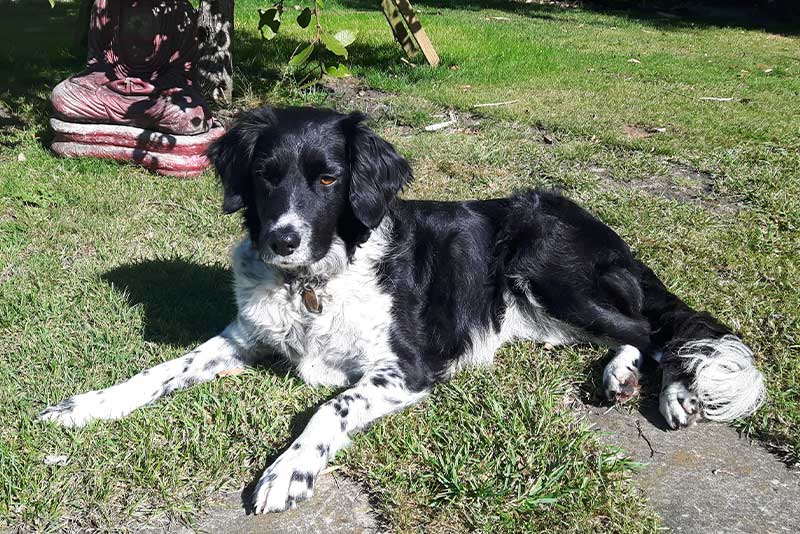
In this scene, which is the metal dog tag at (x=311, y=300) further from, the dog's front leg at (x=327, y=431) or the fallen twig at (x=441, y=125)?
the fallen twig at (x=441, y=125)

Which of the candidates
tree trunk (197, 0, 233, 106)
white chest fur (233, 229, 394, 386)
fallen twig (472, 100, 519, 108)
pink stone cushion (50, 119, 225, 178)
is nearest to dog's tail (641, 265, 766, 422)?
white chest fur (233, 229, 394, 386)

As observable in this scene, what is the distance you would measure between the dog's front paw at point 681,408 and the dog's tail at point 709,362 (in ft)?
0.10

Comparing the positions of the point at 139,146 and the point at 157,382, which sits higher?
the point at 157,382

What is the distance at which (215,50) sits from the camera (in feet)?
22.8

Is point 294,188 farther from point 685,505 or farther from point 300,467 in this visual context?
point 685,505

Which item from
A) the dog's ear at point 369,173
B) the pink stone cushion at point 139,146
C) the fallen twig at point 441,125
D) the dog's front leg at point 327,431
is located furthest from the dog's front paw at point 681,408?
the fallen twig at point 441,125

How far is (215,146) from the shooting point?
131 inches

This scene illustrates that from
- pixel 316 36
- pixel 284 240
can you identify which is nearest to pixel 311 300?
pixel 284 240

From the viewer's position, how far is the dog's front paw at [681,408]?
9.73 ft

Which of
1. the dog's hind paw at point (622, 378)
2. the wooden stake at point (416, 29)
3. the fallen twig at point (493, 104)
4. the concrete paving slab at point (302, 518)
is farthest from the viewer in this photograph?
the wooden stake at point (416, 29)

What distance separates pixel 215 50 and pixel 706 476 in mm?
6047

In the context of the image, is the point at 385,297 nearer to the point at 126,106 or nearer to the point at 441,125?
the point at 126,106

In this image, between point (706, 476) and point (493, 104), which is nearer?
point (706, 476)

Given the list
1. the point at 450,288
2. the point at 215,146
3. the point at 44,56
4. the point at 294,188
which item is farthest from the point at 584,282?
the point at 44,56
